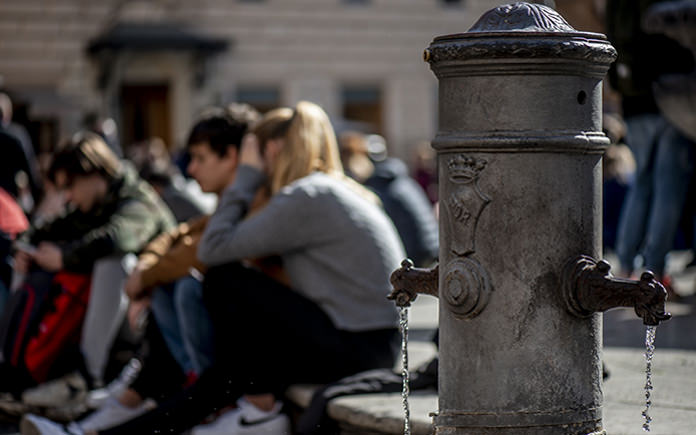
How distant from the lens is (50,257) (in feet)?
20.9

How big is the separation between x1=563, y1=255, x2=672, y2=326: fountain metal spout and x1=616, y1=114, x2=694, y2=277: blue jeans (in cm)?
447

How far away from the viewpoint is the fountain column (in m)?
3.13

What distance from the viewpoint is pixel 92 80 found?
1049 inches

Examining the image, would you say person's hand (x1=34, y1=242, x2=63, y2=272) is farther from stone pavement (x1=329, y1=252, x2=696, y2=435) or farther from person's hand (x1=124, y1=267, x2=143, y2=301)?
stone pavement (x1=329, y1=252, x2=696, y2=435)

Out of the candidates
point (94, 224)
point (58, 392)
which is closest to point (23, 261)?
point (94, 224)

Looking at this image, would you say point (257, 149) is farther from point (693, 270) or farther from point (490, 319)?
point (693, 270)

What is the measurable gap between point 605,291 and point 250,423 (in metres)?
2.22

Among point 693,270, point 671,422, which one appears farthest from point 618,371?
point 693,270

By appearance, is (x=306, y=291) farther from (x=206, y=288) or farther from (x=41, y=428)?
(x=41, y=428)

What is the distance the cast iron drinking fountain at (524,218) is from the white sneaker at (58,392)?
3.43 m

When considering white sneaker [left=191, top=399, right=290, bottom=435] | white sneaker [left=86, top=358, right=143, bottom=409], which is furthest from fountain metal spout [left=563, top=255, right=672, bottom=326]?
white sneaker [left=86, top=358, right=143, bottom=409]

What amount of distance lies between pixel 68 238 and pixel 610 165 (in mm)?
6995

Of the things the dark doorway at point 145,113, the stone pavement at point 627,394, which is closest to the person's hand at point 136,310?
the stone pavement at point 627,394

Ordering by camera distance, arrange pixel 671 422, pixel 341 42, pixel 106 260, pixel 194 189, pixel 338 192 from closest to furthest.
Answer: pixel 671 422 < pixel 338 192 < pixel 106 260 < pixel 194 189 < pixel 341 42
